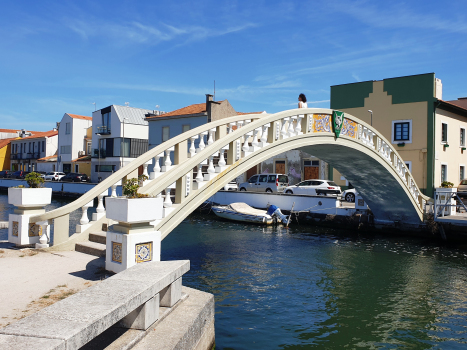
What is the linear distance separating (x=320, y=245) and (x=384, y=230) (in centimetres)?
544

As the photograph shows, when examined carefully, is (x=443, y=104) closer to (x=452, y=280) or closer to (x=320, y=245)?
(x=320, y=245)

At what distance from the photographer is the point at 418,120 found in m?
27.0

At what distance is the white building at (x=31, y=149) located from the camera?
57938mm

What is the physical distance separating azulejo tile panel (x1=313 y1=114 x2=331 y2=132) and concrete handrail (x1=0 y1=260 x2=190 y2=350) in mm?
9334

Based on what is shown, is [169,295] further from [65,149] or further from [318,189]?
[65,149]

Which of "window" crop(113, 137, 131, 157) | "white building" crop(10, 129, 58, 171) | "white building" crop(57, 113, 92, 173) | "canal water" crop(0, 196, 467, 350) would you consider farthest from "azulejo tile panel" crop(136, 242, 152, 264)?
"white building" crop(10, 129, 58, 171)

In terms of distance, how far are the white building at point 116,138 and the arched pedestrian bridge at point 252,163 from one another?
2978 cm

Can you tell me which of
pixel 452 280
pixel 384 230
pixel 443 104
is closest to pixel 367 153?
pixel 452 280

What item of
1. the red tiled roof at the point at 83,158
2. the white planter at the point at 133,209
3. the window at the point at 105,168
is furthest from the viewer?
the red tiled roof at the point at 83,158

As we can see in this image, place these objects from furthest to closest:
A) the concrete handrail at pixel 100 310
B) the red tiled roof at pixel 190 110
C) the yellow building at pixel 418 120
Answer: the red tiled roof at pixel 190 110 → the yellow building at pixel 418 120 → the concrete handrail at pixel 100 310

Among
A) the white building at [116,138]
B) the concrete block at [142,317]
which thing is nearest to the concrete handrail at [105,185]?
the concrete block at [142,317]

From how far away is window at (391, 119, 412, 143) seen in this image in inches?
1080

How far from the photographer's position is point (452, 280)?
12.4m

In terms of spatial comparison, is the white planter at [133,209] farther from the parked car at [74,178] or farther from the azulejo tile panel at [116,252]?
the parked car at [74,178]
